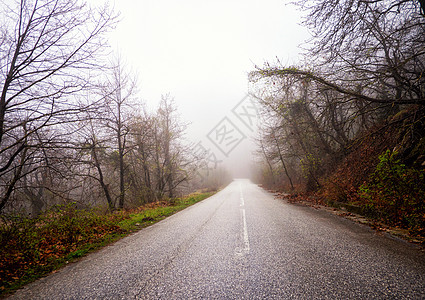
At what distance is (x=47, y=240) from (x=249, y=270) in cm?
525

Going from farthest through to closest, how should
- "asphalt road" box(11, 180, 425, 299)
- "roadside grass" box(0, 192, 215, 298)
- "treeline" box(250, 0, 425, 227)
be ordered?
"treeline" box(250, 0, 425, 227), "roadside grass" box(0, 192, 215, 298), "asphalt road" box(11, 180, 425, 299)

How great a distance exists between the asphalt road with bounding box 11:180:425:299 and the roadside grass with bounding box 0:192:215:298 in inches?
18.2

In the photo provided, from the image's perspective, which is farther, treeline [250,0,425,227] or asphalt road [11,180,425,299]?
treeline [250,0,425,227]

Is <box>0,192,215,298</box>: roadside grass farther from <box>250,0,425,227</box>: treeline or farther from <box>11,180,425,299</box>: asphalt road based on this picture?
<box>250,0,425,227</box>: treeline

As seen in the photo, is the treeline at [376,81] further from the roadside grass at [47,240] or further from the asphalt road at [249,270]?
the roadside grass at [47,240]

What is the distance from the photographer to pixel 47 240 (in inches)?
184

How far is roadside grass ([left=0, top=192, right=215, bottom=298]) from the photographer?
3215 millimetres

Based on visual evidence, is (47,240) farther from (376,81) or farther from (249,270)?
(376,81)

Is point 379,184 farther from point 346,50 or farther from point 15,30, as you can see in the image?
point 15,30

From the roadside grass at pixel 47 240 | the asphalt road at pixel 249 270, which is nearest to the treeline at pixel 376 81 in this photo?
the asphalt road at pixel 249 270

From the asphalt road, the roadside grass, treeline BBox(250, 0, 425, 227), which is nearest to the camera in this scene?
the asphalt road

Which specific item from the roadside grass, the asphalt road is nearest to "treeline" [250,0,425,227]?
the asphalt road

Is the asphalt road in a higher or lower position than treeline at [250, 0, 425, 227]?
lower

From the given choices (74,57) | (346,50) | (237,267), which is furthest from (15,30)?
(346,50)
